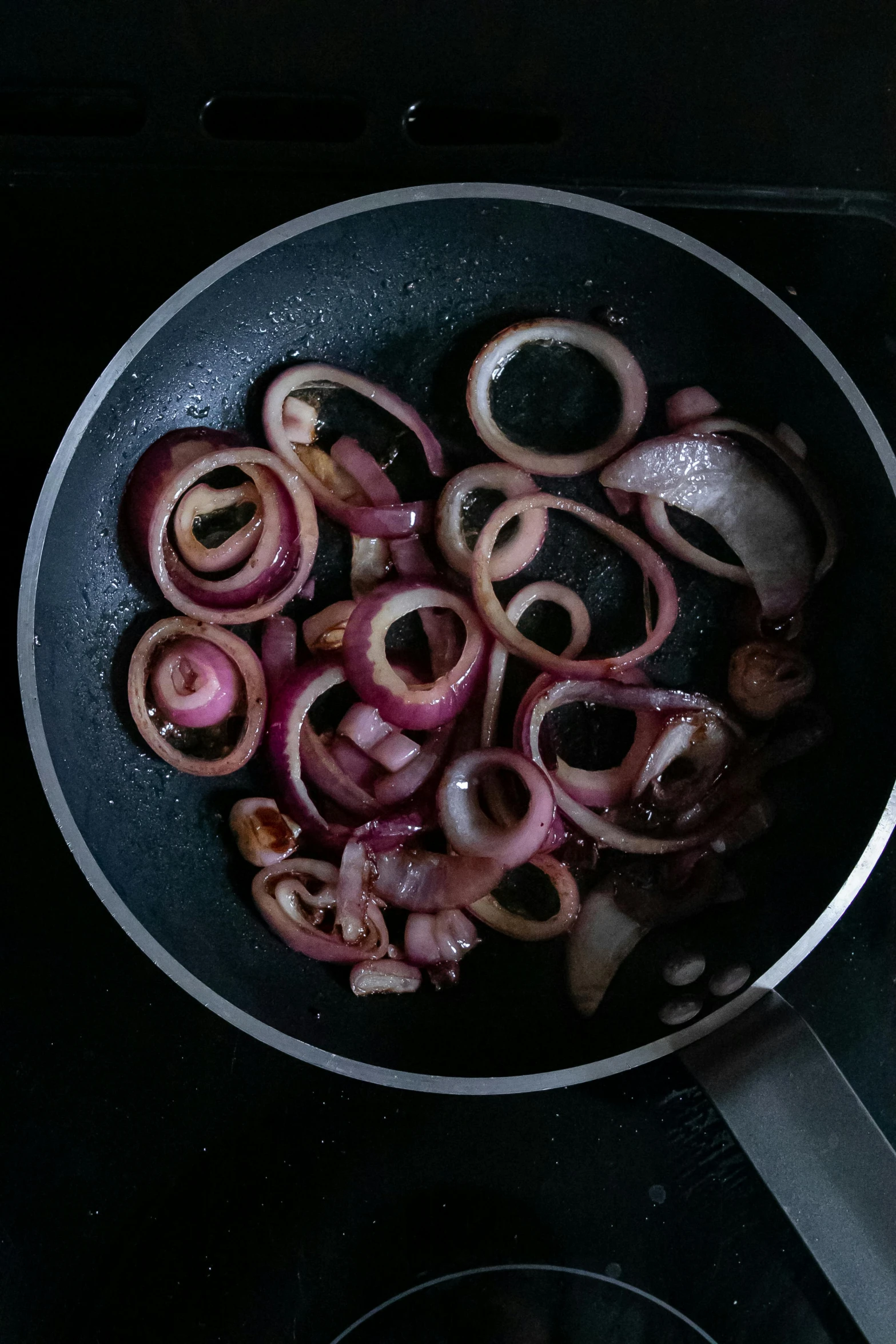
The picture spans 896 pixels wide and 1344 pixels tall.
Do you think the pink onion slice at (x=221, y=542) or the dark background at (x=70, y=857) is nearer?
the dark background at (x=70, y=857)

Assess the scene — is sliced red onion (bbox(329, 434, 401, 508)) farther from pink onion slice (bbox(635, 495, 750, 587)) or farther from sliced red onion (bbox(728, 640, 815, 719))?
sliced red onion (bbox(728, 640, 815, 719))


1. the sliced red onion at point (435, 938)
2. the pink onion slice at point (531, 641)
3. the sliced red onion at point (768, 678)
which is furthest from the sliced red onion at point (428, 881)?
the sliced red onion at point (768, 678)

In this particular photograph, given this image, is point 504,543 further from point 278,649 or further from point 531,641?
point 278,649

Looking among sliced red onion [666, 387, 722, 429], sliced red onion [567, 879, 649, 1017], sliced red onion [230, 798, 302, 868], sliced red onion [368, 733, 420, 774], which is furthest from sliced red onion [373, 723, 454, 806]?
sliced red onion [666, 387, 722, 429]

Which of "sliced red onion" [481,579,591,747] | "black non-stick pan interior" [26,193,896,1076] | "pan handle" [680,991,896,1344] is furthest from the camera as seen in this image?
"sliced red onion" [481,579,591,747]

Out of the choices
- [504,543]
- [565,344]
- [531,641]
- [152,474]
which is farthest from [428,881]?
[565,344]

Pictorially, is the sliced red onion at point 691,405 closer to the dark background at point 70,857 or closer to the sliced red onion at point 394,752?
the dark background at point 70,857

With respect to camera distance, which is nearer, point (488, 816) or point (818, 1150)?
point (818, 1150)
